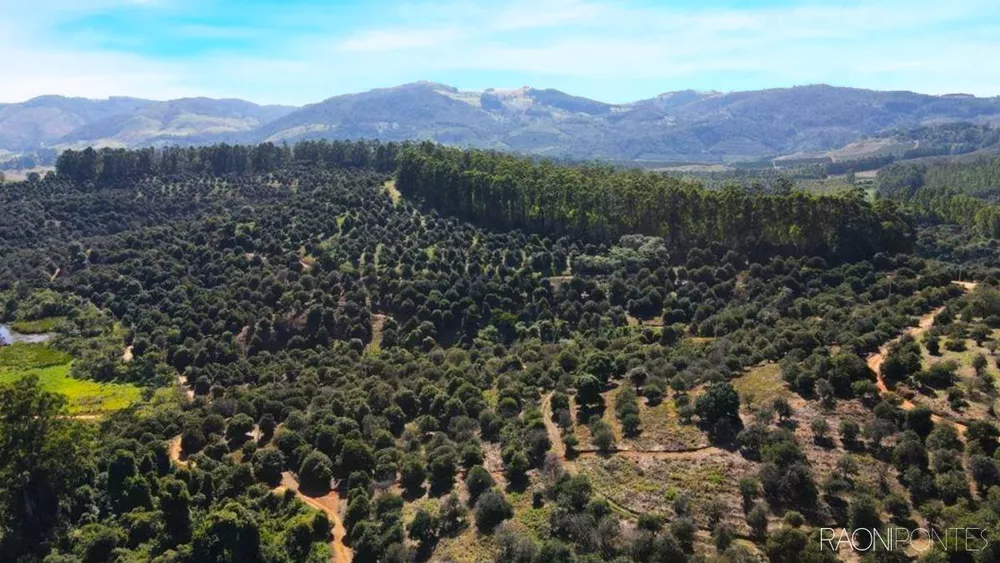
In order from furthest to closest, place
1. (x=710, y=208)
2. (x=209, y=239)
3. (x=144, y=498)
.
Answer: (x=209, y=239) → (x=710, y=208) → (x=144, y=498)

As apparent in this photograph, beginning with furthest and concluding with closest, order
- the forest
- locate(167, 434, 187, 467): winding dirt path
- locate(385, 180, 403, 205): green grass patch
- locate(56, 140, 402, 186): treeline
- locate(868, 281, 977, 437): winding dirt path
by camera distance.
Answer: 1. locate(56, 140, 402, 186): treeline
2. locate(385, 180, 403, 205): green grass patch
3. locate(167, 434, 187, 467): winding dirt path
4. locate(868, 281, 977, 437): winding dirt path
5. the forest

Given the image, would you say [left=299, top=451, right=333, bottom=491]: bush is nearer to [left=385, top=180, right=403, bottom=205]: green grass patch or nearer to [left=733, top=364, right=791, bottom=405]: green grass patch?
[left=733, top=364, right=791, bottom=405]: green grass patch

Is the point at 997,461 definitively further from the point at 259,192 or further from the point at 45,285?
the point at 259,192

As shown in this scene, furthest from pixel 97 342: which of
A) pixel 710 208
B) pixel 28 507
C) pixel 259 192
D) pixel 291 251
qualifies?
pixel 710 208

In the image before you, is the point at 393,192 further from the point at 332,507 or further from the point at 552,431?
the point at 332,507

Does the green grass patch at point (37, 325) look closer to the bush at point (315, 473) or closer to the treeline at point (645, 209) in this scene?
the bush at point (315, 473)

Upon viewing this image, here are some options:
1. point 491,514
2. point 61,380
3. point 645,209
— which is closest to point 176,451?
point 61,380

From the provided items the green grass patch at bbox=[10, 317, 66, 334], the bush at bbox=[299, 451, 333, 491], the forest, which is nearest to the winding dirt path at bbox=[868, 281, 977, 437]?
the forest
